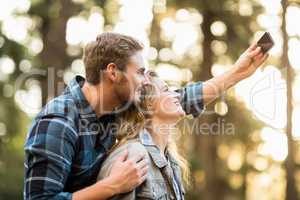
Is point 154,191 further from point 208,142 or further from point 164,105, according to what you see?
point 208,142

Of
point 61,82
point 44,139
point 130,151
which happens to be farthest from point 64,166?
point 61,82

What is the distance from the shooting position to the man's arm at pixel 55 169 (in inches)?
121

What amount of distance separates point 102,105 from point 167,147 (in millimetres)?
589

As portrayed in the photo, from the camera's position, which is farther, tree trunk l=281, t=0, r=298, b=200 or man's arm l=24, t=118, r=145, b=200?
tree trunk l=281, t=0, r=298, b=200

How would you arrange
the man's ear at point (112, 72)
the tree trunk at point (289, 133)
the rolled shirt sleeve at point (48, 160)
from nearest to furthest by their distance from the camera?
1. the rolled shirt sleeve at point (48, 160)
2. the man's ear at point (112, 72)
3. the tree trunk at point (289, 133)

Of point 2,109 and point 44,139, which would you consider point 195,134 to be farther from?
point 44,139

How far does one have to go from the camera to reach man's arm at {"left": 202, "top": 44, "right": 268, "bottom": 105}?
4105 mm

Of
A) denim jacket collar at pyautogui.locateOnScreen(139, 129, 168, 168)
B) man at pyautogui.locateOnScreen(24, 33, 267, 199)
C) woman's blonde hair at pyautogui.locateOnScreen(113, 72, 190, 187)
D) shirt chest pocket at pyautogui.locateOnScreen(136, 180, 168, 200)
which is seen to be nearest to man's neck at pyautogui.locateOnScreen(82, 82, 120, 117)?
man at pyautogui.locateOnScreen(24, 33, 267, 199)

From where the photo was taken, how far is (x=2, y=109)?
20562 mm

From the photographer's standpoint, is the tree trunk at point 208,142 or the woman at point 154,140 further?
the tree trunk at point 208,142

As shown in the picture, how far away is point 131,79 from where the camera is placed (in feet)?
11.4

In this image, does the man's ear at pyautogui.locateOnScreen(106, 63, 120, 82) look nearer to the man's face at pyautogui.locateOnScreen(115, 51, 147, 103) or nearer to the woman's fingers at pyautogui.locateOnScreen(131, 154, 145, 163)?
the man's face at pyautogui.locateOnScreen(115, 51, 147, 103)

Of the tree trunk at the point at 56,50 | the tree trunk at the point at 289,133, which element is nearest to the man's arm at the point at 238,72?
the tree trunk at the point at 289,133

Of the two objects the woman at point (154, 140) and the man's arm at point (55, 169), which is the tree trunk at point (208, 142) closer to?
the woman at point (154, 140)
